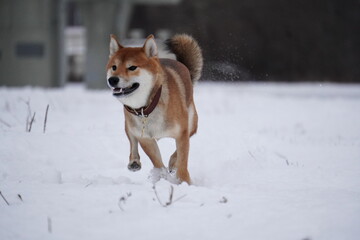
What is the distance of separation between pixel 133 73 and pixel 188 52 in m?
1.61

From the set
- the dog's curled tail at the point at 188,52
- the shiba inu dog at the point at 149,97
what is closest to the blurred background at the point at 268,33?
the dog's curled tail at the point at 188,52

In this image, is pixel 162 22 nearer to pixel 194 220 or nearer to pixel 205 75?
pixel 205 75

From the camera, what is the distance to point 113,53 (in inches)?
164

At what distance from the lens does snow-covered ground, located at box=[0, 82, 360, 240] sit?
2.87 metres

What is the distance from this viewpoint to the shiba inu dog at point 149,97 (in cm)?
382

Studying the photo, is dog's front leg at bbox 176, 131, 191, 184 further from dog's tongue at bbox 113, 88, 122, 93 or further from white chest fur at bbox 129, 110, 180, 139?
dog's tongue at bbox 113, 88, 122, 93

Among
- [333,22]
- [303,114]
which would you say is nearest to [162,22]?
[333,22]

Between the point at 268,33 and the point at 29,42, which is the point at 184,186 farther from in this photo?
the point at 268,33

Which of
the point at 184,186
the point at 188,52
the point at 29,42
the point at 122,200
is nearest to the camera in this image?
the point at 122,200

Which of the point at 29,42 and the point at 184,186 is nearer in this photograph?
the point at 184,186

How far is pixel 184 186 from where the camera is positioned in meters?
3.64

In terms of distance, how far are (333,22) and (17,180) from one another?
26.2m

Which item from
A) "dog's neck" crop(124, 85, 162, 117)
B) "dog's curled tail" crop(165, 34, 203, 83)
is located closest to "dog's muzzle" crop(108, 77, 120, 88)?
"dog's neck" crop(124, 85, 162, 117)

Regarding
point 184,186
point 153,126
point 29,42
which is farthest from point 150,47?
point 29,42
